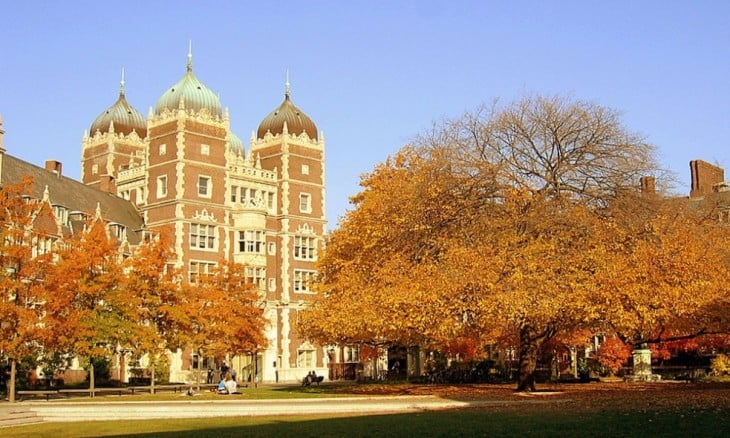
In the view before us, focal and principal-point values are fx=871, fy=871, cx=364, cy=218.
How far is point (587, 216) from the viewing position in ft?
105

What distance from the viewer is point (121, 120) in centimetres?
7519

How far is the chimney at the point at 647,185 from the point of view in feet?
112

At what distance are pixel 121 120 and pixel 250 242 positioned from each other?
18.2 meters

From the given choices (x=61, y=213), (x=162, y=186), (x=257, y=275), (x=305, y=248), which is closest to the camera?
(x=61, y=213)

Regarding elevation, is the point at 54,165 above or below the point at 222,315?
above

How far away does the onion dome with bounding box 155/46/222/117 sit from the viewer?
65.6m

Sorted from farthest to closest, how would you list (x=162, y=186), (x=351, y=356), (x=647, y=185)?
(x=351, y=356)
(x=162, y=186)
(x=647, y=185)

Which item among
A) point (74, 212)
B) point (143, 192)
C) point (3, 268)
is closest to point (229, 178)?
point (143, 192)

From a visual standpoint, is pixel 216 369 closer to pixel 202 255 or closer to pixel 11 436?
pixel 202 255

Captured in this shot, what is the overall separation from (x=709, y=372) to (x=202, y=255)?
34.8m

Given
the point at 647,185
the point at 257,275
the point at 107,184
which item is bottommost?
the point at 257,275

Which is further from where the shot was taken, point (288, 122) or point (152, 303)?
point (288, 122)

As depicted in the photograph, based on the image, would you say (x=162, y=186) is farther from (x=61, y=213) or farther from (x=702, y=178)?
(x=702, y=178)

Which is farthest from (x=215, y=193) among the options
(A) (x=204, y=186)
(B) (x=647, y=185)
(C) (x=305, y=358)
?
(B) (x=647, y=185)
